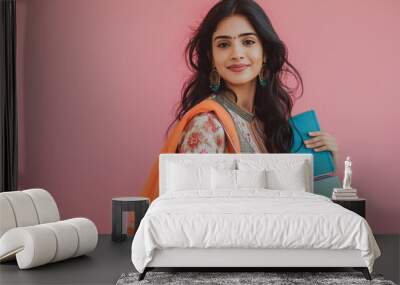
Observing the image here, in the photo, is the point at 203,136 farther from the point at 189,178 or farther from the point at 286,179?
the point at 286,179

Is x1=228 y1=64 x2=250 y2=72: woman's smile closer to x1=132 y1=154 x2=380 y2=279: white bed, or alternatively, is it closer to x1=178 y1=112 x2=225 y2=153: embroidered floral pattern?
x1=178 y1=112 x2=225 y2=153: embroidered floral pattern

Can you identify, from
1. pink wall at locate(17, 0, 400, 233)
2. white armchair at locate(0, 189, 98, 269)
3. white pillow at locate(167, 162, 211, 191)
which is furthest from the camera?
pink wall at locate(17, 0, 400, 233)

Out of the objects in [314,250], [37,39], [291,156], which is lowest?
[314,250]

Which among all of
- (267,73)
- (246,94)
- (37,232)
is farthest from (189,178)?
(37,232)

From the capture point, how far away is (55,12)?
6887 mm

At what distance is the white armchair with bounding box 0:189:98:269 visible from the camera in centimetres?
495

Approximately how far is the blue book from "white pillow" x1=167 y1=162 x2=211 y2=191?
3.84 ft

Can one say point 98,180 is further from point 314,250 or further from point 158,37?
point 314,250

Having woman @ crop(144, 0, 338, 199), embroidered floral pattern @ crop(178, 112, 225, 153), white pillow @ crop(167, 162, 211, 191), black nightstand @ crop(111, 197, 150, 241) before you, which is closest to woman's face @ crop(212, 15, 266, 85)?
woman @ crop(144, 0, 338, 199)

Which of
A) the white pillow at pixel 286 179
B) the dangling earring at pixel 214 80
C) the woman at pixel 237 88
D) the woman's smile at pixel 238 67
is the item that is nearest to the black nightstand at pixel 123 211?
the woman at pixel 237 88

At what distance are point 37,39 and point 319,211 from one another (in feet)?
12.5

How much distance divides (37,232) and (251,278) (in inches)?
67.5

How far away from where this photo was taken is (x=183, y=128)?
686 centimetres

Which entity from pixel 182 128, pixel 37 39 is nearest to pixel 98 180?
pixel 182 128
